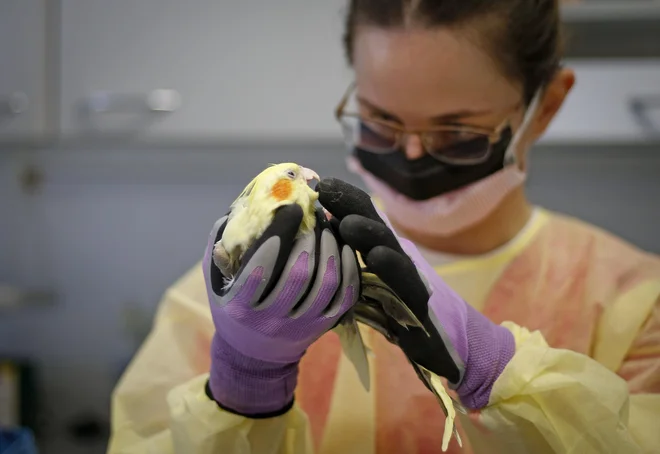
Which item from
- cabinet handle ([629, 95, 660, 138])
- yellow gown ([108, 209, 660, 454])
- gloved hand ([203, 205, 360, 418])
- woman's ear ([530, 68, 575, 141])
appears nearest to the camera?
gloved hand ([203, 205, 360, 418])

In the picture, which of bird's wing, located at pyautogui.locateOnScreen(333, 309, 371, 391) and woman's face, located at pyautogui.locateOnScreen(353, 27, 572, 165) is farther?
woman's face, located at pyautogui.locateOnScreen(353, 27, 572, 165)

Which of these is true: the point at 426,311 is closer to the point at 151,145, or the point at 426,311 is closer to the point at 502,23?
the point at 502,23

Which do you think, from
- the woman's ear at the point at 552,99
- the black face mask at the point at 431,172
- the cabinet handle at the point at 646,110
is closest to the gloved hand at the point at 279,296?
the black face mask at the point at 431,172

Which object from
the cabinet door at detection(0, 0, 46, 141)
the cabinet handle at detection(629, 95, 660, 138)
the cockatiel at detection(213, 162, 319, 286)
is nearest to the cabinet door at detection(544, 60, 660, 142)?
the cabinet handle at detection(629, 95, 660, 138)

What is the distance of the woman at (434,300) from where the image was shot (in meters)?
0.48

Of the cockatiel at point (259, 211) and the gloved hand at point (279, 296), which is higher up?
the cockatiel at point (259, 211)

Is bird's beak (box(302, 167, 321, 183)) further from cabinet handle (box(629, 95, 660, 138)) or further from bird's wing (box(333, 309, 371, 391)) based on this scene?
cabinet handle (box(629, 95, 660, 138))

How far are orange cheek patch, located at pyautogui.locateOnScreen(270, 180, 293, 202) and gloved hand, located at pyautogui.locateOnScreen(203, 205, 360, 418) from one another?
0.02 metres

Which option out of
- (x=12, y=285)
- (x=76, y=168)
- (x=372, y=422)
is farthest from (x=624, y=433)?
(x=12, y=285)

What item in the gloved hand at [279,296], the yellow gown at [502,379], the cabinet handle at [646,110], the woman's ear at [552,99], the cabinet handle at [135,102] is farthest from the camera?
the cabinet handle at [135,102]

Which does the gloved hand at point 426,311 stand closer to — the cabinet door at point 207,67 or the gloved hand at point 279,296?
the gloved hand at point 279,296

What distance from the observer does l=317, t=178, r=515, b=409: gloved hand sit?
0.46 meters

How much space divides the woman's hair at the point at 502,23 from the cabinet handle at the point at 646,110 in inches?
17.1

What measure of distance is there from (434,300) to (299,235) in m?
0.15
